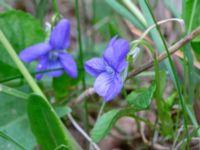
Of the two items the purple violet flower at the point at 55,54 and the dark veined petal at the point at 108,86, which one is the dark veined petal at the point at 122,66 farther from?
the purple violet flower at the point at 55,54

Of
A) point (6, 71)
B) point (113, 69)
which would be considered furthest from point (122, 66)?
point (6, 71)

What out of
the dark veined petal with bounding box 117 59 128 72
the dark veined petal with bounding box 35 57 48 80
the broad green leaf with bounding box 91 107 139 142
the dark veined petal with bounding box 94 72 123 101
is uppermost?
the dark veined petal with bounding box 35 57 48 80

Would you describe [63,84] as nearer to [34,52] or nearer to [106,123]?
[34,52]

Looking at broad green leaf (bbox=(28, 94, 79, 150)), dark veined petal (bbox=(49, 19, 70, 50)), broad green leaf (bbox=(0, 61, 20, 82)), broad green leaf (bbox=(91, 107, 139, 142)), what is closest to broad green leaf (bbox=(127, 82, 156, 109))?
broad green leaf (bbox=(91, 107, 139, 142))

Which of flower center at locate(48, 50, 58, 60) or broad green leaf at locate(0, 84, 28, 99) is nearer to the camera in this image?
broad green leaf at locate(0, 84, 28, 99)

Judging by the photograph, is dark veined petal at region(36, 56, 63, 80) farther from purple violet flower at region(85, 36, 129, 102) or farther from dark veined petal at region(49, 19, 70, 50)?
purple violet flower at region(85, 36, 129, 102)

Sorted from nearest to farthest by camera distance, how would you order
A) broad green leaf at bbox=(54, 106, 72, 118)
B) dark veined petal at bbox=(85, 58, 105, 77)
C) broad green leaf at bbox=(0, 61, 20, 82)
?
dark veined petal at bbox=(85, 58, 105, 77) → broad green leaf at bbox=(54, 106, 72, 118) → broad green leaf at bbox=(0, 61, 20, 82)

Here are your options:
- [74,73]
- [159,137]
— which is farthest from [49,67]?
[159,137]
